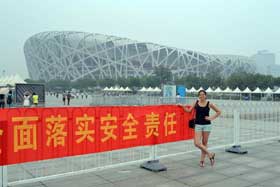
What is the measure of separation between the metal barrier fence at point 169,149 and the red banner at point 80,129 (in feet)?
1.07

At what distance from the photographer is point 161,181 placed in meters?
5.02

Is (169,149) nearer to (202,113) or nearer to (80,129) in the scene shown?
(202,113)

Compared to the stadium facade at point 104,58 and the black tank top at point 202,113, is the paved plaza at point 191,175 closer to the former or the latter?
the black tank top at point 202,113

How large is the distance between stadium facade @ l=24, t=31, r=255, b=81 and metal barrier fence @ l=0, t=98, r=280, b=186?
99.3m

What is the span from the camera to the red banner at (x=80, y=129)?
4227mm

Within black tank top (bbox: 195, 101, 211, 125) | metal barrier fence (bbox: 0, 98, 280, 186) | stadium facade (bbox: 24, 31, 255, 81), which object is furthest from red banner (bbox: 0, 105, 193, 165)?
stadium facade (bbox: 24, 31, 255, 81)

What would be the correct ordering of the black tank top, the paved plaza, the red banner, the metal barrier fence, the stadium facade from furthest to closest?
the stadium facade, the black tank top, the metal barrier fence, the paved plaza, the red banner

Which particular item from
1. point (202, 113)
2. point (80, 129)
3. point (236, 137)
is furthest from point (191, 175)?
point (236, 137)

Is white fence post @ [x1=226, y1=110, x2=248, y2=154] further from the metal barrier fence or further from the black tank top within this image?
the black tank top

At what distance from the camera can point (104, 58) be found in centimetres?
10944

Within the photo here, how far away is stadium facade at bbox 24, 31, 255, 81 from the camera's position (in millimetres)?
109875

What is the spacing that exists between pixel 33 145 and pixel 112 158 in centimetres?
231

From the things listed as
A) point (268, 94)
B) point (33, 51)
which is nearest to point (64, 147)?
point (268, 94)

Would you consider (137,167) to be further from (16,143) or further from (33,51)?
(33,51)
